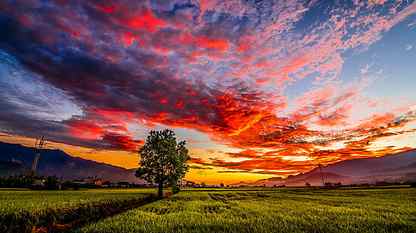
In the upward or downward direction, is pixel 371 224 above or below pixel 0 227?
above

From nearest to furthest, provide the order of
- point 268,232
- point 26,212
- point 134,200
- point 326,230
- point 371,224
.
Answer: point 268,232, point 326,230, point 371,224, point 26,212, point 134,200

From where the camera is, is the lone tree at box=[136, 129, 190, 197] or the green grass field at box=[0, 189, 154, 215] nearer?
the green grass field at box=[0, 189, 154, 215]

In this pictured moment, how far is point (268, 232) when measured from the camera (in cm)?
1229

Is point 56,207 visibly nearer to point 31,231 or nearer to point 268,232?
point 31,231

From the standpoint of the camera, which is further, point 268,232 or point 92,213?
point 92,213

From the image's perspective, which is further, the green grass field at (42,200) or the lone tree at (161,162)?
the lone tree at (161,162)

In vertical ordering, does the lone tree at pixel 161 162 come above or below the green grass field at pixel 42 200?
above

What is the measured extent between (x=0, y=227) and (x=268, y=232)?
1893 centimetres

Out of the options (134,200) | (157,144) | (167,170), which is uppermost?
(157,144)

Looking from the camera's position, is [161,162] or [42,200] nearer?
[42,200]

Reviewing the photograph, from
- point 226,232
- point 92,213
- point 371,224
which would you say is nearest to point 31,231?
point 92,213

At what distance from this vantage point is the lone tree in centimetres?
5791

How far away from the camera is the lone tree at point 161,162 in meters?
57.9

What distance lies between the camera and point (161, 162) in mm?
58406
